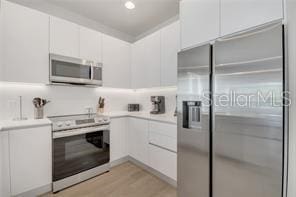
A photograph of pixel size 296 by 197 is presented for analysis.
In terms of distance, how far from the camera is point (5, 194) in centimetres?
158

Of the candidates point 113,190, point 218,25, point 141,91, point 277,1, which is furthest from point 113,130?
point 277,1

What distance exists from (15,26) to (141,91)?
7.65 ft

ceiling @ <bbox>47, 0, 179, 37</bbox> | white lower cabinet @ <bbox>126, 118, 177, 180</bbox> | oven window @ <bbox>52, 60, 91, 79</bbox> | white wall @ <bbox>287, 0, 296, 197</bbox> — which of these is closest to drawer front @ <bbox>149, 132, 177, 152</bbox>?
white lower cabinet @ <bbox>126, 118, 177, 180</bbox>

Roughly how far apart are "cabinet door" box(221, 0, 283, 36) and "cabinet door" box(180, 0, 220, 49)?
8cm

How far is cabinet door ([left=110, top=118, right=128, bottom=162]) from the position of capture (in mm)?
2559

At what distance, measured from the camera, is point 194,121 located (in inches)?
63.7

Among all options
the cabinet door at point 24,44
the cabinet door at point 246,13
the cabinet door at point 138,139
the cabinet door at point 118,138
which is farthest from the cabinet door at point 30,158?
the cabinet door at point 246,13

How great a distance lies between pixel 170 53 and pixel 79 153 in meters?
2.03

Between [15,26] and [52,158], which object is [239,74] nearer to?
[52,158]

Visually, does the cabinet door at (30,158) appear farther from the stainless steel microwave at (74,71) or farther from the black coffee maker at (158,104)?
the black coffee maker at (158,104)

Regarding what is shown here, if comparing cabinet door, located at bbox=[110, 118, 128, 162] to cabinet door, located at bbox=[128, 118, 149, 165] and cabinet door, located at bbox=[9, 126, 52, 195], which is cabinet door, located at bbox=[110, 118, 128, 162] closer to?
cabinet door, located at bbox=[128, 118, 149, 165]

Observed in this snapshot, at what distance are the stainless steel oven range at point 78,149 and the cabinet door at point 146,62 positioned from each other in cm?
101

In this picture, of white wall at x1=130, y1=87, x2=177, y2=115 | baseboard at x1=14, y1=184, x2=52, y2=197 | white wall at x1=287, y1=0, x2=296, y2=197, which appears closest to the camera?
white wall at x1=287, y1=0, x2=296, y2=197

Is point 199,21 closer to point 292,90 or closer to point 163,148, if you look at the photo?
point 292,90
